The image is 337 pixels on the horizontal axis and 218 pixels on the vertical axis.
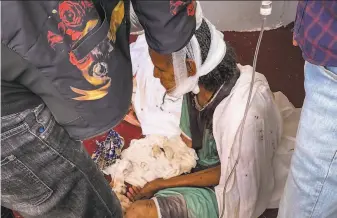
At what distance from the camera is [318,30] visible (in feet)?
2.69

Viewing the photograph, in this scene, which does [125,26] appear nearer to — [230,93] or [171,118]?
[230,93]

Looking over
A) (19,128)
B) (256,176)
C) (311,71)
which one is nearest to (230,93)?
(256,176)

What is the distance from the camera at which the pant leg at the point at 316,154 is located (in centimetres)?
89

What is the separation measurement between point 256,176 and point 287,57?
0.80 metres

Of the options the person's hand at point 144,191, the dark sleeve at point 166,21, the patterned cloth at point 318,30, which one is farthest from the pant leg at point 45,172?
the person's hand at point 144,191

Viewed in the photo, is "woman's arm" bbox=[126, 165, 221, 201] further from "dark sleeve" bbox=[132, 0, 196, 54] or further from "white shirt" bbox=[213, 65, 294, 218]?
"dark sleeve" bbox=[132, 0, 196, 54]

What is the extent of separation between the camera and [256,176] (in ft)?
4.57

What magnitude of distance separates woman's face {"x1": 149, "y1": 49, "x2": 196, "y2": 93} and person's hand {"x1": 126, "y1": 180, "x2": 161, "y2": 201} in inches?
16.6

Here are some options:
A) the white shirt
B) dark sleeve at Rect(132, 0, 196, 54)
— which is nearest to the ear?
the white shirt

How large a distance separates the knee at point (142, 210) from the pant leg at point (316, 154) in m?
0.51

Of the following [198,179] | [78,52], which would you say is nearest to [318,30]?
[78,52]

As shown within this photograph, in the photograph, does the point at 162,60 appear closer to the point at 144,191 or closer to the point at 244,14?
the point at 144,191

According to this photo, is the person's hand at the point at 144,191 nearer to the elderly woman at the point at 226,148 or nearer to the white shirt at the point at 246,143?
the elderly woman at the point at 226,148

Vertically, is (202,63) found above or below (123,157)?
above
